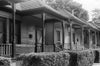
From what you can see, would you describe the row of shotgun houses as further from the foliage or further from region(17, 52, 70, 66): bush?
the foliage

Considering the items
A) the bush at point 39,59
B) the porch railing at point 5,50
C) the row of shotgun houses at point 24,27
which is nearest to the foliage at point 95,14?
the row of shotgun houses at point 24,27

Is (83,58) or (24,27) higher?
(24,27)

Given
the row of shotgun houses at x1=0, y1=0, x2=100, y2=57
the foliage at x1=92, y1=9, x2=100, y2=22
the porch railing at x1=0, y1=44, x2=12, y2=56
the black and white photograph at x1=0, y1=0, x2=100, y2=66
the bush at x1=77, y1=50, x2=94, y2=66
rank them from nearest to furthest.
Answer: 1. the black and white photograph at x1=0, y1=0, x2=100, y2=66
2. the bush at x1=77, y1=50, x2=94, y2=66
3. the porch railing at x1=0, y1=44, x2=12, y2=56
4. the row of shotgun houses at x1=0, y1=0, x2=100, y2=57
5. the foliage at x1=92, y1=9, x2=100, y2=22

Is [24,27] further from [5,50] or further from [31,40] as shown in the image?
[5,50]

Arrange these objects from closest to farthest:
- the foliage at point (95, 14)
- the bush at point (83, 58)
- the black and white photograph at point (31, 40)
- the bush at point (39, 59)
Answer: the bush at point (39, 59)
the black and white photograph at point (31, 40)
the bush at point (83, 58)
the foliage at point (95, 14)

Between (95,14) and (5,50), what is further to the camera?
(95,14)

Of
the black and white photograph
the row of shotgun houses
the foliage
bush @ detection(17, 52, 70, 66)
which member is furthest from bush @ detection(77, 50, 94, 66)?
the foliage

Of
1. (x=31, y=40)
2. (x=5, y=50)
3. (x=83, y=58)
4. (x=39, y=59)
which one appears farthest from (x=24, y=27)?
(x=39, y=59)

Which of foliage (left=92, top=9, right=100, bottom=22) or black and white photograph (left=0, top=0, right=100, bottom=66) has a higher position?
foliage (left=92, top=9, right=100, bottom=22)

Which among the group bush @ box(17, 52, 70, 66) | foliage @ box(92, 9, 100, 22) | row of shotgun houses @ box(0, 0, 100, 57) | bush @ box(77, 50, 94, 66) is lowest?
bush @ box(77, 50, 94, 66)

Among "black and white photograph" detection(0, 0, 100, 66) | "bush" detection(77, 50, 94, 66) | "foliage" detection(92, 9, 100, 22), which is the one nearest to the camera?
"black and white photograph" detection(0, 0, 100, 66)

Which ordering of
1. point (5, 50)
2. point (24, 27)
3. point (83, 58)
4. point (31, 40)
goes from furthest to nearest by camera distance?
point (31, 40) → point (24, 27) → point (5, 50) → point (83, 58)

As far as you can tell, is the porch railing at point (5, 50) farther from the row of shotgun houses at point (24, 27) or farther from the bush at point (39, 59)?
the bush at point (39, 59)

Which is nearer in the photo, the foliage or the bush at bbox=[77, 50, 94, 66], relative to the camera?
the bush at bbox=[77, 50, 94, 66]
